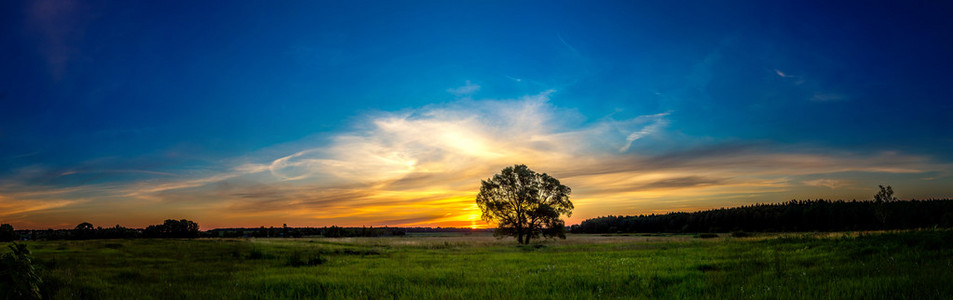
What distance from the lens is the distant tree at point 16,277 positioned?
7.72 meters

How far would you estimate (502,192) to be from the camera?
5500 cm

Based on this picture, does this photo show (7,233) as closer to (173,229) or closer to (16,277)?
(173,229)

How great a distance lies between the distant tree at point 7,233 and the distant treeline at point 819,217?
552 ft

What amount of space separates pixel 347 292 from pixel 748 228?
6022 inches

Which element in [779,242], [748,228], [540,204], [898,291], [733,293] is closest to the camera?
[898,291]

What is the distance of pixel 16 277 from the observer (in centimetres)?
774

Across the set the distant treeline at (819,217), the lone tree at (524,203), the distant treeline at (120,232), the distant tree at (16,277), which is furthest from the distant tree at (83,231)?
the distant treeline at (819,217)

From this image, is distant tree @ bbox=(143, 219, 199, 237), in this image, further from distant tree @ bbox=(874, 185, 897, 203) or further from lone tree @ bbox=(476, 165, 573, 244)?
distant tree @ bbox=(874, 185, 897, 203)

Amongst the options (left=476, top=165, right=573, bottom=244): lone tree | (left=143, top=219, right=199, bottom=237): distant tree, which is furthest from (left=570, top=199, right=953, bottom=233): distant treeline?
(left=143, top=219, right=199, bottom=237): distant tree

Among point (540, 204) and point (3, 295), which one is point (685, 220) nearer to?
point (540, 204)

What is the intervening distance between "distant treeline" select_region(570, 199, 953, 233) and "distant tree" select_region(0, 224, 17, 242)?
552 feet

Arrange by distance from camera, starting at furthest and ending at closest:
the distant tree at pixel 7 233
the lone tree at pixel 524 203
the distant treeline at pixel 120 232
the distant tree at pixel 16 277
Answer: the distant treeline at pixel 120 232 → the distant tree at pixel 7 233 → the lone tree at pixel 524 203 → the distant tree at pixel 16 277

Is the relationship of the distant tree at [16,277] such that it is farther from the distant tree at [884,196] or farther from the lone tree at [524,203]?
the distant tree at [884,196]

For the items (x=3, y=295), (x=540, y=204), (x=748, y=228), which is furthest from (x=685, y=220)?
(x=3, y=295)
